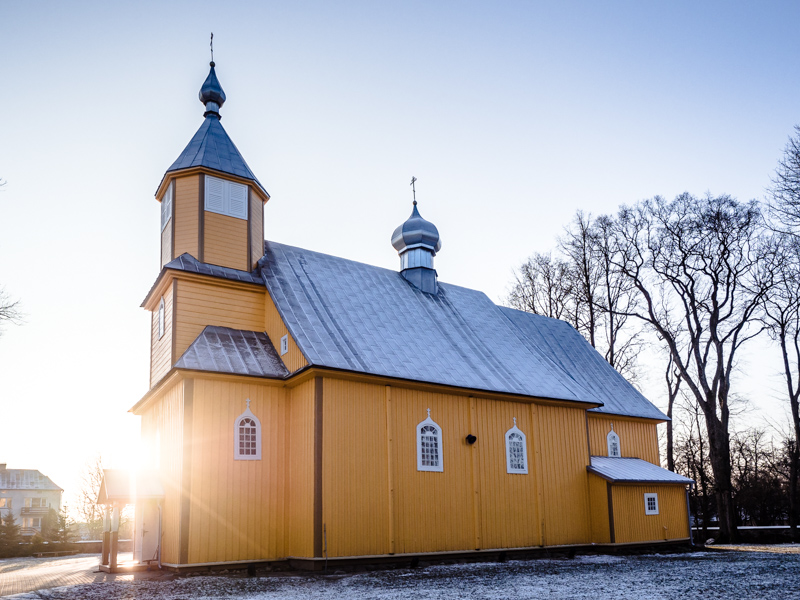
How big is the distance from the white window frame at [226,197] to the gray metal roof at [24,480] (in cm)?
6055

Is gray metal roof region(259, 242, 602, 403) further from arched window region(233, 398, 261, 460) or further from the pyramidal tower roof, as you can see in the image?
the pyramidal tower roof

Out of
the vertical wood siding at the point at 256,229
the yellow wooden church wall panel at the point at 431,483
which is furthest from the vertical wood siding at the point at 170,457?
the yellow wooden church wall panel at the point at 431,483

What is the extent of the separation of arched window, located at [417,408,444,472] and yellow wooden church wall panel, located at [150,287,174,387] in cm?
625

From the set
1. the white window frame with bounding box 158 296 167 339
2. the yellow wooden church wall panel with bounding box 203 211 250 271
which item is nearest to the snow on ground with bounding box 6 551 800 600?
the white window frame with bounding box 158 296 167 339

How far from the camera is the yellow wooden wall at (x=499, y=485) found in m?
17.9

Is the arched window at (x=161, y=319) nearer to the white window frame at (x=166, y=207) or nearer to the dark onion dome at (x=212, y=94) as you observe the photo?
the white window frame at (x=166, y=207)

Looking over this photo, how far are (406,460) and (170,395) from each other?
19.1ft

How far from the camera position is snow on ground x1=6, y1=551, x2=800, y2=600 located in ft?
36.8

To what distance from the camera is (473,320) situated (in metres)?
22.8

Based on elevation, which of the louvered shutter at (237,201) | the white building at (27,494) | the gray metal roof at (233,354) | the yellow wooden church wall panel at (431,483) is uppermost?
the louvered shutter at (237,201)

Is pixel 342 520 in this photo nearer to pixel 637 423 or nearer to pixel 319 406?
pixel 319 406

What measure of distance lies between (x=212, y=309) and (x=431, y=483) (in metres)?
6.90

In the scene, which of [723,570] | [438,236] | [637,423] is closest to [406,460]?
[723,570]

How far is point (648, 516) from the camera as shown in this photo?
20750mm
